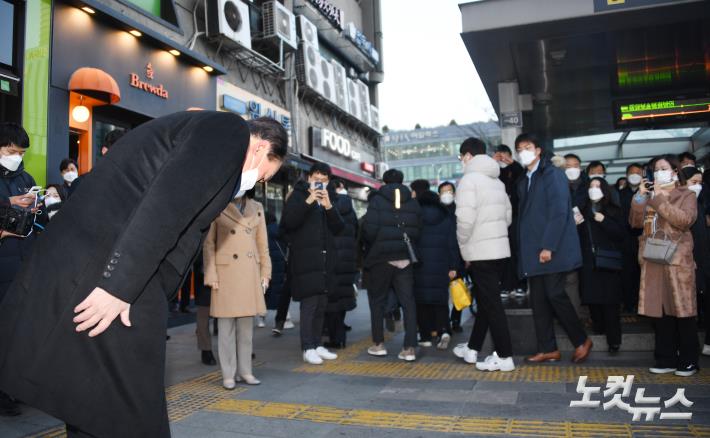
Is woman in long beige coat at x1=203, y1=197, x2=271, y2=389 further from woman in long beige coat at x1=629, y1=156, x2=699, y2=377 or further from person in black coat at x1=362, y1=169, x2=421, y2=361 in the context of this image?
woman in long beige coat at x1=629, y1=156, x2=699, y2=377

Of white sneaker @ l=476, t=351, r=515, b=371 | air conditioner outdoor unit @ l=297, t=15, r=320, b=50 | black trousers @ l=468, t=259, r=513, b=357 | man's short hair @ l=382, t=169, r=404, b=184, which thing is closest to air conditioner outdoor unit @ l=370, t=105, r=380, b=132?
air conditioner outdoor unit @ l=297, t=15, r=320, b=50

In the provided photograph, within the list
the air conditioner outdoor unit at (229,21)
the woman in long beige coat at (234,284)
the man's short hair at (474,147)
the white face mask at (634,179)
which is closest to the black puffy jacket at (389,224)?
the man's short hair at (474,147)

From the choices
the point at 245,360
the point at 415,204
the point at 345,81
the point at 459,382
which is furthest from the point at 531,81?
the point at 345,81

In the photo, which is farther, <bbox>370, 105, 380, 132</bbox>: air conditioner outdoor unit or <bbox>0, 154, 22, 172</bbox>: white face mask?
<bbox>370, 105, 380, 132</bbox>: air conditioner outdoor unit

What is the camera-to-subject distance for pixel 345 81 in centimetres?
2575

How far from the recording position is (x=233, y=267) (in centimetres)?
492

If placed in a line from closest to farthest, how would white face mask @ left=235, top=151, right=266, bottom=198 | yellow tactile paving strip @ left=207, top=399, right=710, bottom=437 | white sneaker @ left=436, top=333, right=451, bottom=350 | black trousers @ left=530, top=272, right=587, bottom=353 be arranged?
white face mask @ left=235, top=151, right=266, bottom=198 → yellow tactile paving strip @ left=207, top=399, right=710, bottom=437 → black trousers @ left=530, top=272, right=587, bottom=353 → white sneaker @ left=436, top=333, right=451, bottom=350

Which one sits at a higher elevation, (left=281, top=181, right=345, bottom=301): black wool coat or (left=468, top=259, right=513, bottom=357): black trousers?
(left=281, top=181, right=345, bottom=301): black wool coat

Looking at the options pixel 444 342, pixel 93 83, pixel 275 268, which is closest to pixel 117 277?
pixel 444 342

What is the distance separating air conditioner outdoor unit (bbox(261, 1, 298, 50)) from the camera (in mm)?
18062

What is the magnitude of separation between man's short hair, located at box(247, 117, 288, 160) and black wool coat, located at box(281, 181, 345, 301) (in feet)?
10.9

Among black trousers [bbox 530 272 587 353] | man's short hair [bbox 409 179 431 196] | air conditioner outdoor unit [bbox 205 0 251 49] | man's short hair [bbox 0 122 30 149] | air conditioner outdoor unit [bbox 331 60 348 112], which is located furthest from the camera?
air conditioner outdoor unit [bbox 331 60 348 112]

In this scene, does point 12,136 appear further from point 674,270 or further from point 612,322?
point 612,322

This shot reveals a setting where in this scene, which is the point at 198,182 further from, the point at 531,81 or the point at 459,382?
the point at 531,81
